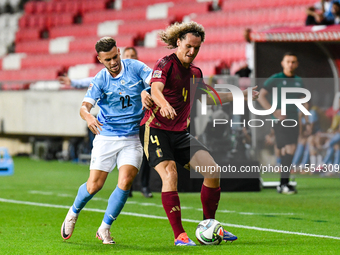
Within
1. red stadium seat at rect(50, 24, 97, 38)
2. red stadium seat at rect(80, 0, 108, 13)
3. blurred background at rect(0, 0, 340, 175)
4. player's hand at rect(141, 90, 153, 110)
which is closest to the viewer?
player's hand at rect(141, 90, 153, 110)

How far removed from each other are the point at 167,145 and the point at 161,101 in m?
0.48

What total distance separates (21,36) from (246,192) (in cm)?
1857

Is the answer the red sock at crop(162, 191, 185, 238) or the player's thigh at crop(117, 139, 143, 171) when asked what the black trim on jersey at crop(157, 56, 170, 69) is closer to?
the player's thigh at crop(117, 139, 143, 171)

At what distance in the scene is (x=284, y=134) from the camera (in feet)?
31.3

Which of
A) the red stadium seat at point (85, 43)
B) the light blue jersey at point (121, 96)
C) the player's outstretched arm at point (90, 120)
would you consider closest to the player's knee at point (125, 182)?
the light blue jersey at point (121, 96)

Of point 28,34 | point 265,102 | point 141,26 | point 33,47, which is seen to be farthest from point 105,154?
point 28,34

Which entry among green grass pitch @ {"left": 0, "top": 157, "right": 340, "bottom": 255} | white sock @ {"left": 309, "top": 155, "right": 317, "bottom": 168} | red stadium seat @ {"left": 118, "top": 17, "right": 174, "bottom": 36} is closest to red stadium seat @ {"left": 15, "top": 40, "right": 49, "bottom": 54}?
red stadium seat @ {"left": 118, "top": 17, "right": 174, "bottom": 36}

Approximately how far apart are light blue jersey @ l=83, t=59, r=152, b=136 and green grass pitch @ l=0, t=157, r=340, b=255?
41.2 inches

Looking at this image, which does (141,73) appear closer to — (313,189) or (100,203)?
(100,203)

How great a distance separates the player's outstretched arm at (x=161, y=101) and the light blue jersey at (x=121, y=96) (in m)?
0.37

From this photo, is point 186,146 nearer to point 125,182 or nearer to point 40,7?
point 125,182

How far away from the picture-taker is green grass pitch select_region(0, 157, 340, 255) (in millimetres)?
4953

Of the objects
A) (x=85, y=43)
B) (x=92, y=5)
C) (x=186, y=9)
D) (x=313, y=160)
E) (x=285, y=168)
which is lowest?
(x=313, y=160)

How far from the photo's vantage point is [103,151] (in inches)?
212
